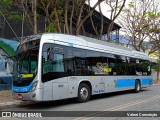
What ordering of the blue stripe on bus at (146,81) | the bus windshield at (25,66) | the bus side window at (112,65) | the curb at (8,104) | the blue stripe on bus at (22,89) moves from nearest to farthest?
1. the blue stripe on bus at (22,89)
2. the bus windshield at (25,66)
3. the curb at (8,104)
4. the bus side window at (112,65)
5. the blue stripe on bus at (146,81)

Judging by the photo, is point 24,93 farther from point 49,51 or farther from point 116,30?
point 116,30

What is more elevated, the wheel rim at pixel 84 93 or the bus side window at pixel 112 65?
the bus side window at pixel 112 65

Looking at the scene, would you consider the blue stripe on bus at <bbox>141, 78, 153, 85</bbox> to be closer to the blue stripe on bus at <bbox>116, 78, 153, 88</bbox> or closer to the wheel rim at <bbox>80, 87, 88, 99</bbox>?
the blue stripe on bus at <bbox>116, 78, 153, 88</bbox>

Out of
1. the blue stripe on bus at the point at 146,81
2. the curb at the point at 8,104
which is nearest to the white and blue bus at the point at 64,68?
the curb at the point at 8,104

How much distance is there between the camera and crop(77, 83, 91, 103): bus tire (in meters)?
12.6

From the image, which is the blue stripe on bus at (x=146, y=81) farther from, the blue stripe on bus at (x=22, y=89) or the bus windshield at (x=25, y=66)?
the blue stripe on bus at (x=22, y=89)

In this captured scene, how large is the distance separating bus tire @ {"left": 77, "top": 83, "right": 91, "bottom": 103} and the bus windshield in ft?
9.33

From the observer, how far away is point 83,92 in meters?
12.8

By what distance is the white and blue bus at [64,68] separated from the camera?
1072 centimetres

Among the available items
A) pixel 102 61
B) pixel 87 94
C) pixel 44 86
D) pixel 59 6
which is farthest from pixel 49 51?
pixel 59 6

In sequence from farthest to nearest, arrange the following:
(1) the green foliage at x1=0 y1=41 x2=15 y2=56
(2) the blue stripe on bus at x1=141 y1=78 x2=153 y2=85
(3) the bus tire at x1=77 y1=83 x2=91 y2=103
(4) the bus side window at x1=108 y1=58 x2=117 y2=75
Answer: (2) the blue stripe on bus at x1=141 y1=78 x2=153 y2=85 < (1) the green foliage at x1=0 y1=41 x2=15 y2=56 < (4) the bus side window at x1=108 y1=58 x2=117 y2=75 < (3) the bus tire at x1=77 y1=83 x2=91 y2=103

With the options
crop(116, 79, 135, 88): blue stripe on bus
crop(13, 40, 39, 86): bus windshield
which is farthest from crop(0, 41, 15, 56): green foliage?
crop(116, 79, 135, 88): blue stripe on bus

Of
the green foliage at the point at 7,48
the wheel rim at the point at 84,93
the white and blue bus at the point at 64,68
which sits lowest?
the wheel rim at the point at 84,93

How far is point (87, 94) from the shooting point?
13.1m
